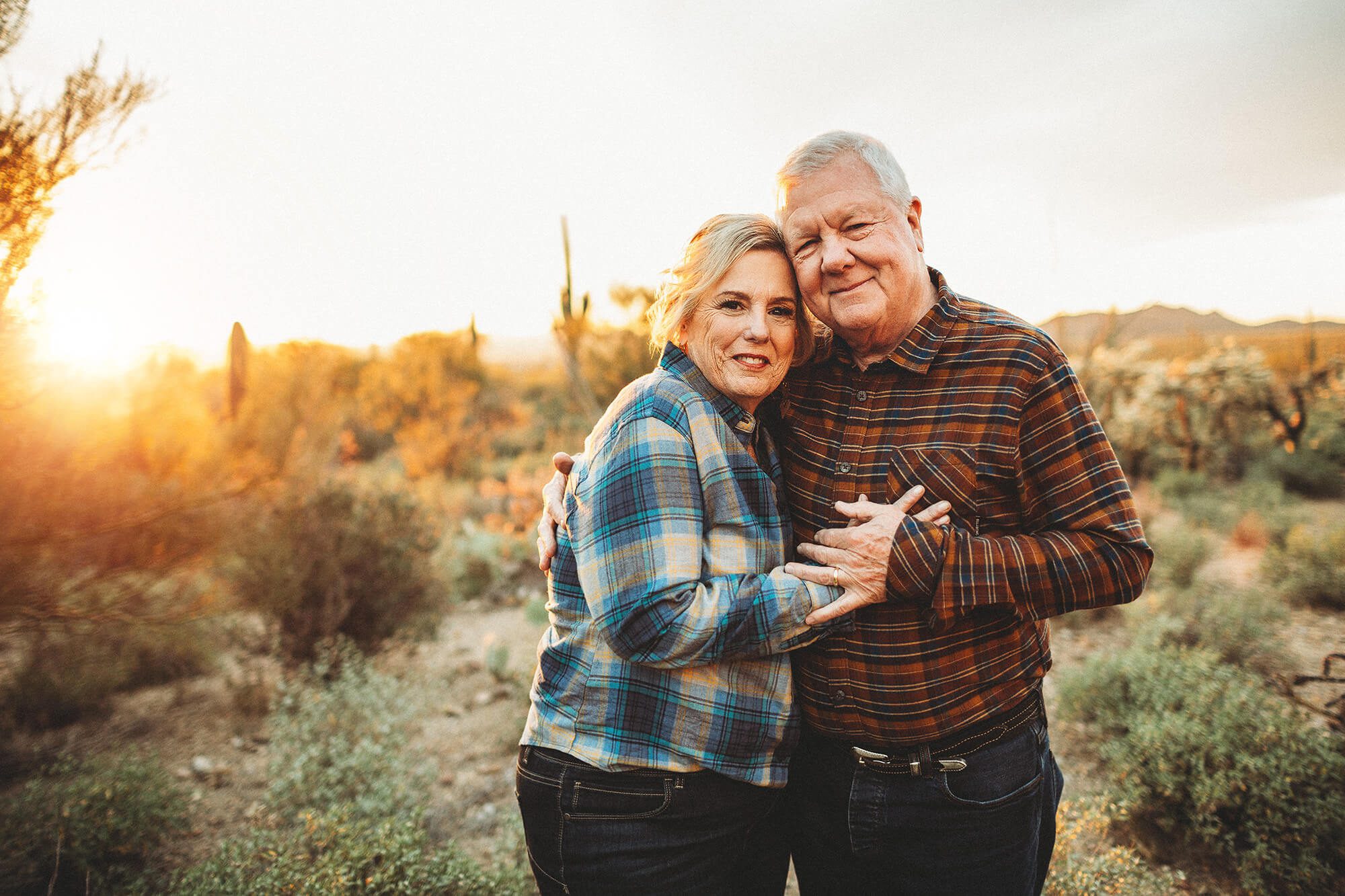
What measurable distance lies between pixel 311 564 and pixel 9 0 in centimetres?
417

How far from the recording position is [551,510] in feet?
6.38

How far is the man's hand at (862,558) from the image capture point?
5.00 ft

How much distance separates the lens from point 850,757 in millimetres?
1674

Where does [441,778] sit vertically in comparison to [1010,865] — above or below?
below

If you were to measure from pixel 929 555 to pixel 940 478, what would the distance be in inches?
8.5

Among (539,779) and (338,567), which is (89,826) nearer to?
(338,567)

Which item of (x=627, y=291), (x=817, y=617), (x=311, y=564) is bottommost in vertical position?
(x=311, y=564)

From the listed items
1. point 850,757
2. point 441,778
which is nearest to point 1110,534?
point 850,757

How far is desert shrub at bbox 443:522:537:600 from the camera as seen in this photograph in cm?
798

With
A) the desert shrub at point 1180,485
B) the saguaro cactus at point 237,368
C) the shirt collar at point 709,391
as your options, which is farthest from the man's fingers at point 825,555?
the desert shrub at point 1180,485

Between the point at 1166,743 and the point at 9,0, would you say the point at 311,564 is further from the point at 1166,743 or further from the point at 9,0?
the point at 1166,743

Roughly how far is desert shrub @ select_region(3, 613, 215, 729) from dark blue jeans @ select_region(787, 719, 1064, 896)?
498cm

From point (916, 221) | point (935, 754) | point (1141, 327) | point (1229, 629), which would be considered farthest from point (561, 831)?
point (1141, 327)

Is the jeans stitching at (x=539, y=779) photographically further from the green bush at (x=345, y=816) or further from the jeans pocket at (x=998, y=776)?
the green bush at (x=345, y=816)
